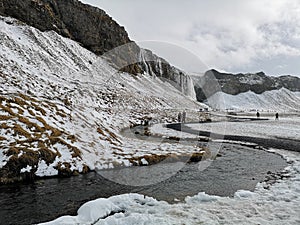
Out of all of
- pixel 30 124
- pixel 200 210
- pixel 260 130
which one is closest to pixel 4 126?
pixel 30 124

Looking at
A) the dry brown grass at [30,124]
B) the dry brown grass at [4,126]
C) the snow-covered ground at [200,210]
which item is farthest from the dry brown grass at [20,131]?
the snow-covered ground at [200,210]

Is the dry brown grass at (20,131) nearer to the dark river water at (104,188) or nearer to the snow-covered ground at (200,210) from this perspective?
the dark river water at (104,188)

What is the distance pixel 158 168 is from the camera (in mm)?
15391

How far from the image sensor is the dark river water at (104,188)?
8797mm

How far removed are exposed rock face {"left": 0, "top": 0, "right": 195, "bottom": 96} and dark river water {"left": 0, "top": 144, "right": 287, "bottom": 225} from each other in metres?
82.1

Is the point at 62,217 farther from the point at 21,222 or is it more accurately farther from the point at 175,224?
the point at 175,224

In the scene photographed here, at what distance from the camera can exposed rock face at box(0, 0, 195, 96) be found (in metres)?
81.5

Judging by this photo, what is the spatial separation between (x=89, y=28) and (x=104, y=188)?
107 meters

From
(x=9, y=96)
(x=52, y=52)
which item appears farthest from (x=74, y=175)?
(x=52, y=52)

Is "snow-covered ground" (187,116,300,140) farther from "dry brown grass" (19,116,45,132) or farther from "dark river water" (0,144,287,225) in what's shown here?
"dry brown grass" (19,116,45,132)

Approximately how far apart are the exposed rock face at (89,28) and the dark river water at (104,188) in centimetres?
8212

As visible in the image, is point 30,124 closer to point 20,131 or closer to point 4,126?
point 20,131

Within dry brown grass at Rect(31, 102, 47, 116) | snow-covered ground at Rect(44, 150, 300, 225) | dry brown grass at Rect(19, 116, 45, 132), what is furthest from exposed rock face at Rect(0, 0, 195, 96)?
snow-covered ground at Rect(44, 150, 300, 225)

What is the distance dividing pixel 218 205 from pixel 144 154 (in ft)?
28.5
